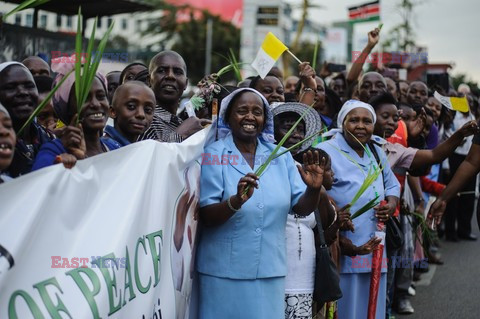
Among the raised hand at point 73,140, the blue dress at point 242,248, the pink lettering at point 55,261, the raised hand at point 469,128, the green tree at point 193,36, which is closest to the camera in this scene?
the pink lettering at point 55,261

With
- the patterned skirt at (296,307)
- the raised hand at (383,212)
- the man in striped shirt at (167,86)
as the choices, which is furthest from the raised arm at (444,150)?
the man in striped shirt at (167,86)

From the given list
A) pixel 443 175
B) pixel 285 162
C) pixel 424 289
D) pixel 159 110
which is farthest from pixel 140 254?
pixel 443 175

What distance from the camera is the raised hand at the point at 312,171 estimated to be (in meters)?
4.22

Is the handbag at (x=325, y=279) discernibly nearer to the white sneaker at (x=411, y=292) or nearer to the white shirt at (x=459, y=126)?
the white sneaker at (x=411, y=292)

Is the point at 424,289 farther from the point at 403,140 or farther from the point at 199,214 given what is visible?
the point at 199,214

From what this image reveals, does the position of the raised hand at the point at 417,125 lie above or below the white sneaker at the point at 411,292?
above

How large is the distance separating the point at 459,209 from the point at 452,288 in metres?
3.47

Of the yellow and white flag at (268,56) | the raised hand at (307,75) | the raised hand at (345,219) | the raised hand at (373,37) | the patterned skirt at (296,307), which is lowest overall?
the patterned skirt at (296,307)

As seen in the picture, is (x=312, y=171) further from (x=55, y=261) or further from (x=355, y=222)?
(x=55, y=261)

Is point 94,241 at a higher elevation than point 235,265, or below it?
higher

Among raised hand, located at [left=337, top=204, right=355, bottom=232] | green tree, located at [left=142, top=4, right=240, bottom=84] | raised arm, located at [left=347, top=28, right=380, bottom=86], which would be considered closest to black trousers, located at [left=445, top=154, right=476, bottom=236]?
raised arm, located at [left=347, top=28, right=380, bottom=86]

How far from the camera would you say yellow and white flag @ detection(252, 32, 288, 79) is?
6062 millimetres

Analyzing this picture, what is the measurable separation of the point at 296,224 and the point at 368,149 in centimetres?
127

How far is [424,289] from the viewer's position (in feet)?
28.5
